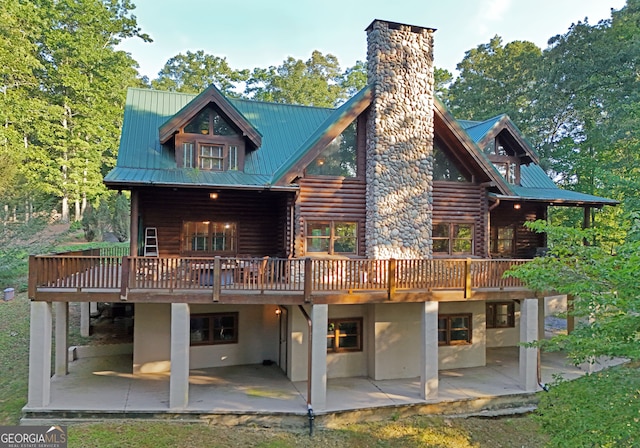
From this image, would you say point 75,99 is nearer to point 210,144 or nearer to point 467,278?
point 210,144

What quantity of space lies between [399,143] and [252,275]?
669cm

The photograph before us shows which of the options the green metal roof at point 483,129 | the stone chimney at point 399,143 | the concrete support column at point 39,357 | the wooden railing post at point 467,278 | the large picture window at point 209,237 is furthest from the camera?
the green metal roof at point 483,129

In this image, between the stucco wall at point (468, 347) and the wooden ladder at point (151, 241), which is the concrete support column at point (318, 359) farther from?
the wooden ladder at point (151, 241)

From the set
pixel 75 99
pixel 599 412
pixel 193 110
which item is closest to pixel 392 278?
pixel 599 412

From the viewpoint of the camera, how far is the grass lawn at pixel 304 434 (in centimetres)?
883

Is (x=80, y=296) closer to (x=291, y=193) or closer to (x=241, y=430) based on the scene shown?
(x=241, y=430)

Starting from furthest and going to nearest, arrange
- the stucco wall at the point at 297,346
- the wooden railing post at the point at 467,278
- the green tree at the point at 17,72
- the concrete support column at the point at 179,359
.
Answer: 1. the green tree at the point at 17,72
2. the stucco wall at the point at 297,346
3. the wooden railing post at the point at 467,278
4. the concrete support column at the point at 179,359

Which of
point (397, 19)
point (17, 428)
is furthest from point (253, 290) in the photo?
point (397, 19)

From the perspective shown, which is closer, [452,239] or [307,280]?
[307,280]

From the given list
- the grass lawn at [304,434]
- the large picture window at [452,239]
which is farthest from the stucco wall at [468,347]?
the grass lawn at [304,434]

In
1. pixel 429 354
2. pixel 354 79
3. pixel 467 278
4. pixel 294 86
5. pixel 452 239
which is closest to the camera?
pixel 429 354

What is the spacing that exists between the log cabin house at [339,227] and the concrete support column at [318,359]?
0.19 feet

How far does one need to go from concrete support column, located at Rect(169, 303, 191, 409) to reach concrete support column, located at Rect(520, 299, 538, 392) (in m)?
9.36

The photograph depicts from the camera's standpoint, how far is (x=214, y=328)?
43.7 feet
